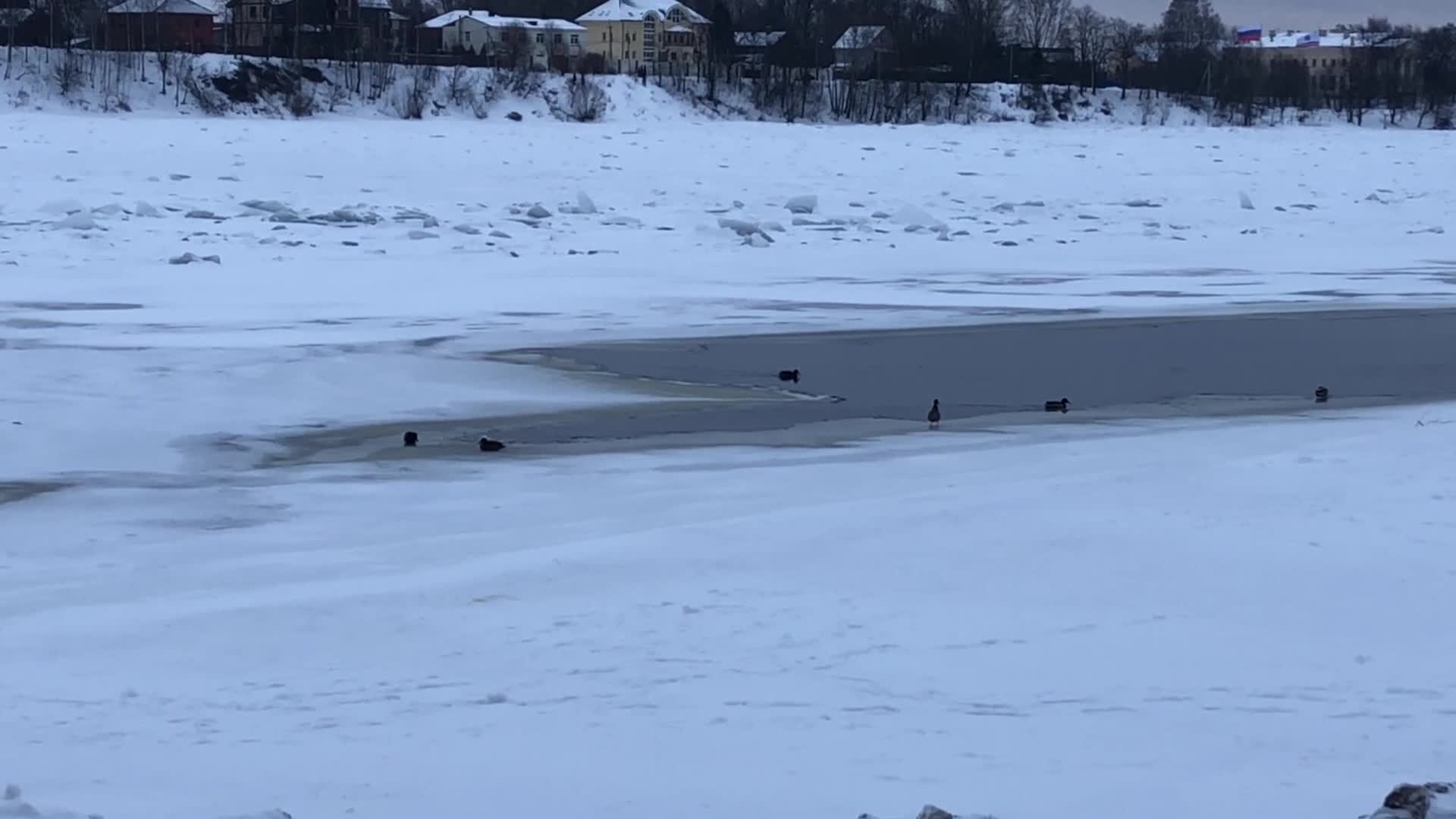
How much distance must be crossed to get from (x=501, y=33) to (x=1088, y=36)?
88.1 ft

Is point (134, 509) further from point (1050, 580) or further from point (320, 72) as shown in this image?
point (320, 72)

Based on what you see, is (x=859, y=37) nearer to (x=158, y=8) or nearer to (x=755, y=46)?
(x=755, y=46)

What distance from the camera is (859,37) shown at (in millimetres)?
74750

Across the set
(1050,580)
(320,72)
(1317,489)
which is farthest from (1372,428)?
(320,72)

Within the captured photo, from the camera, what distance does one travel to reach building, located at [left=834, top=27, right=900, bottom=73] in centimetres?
6100

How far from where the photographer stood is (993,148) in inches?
1206

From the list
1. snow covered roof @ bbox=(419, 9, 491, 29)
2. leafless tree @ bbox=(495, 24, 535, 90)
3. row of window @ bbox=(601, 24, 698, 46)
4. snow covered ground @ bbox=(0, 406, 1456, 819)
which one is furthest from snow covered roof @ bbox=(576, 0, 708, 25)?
snow covered ground @ bbox=(0, 406, 1456, 819)

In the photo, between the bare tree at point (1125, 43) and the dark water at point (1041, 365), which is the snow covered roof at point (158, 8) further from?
the dark water at point (1041, 365)

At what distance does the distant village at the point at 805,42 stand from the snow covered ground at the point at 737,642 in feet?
156

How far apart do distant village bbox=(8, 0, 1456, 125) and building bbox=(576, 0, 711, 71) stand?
0.30 feet

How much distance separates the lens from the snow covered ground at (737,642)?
3314 millimetres

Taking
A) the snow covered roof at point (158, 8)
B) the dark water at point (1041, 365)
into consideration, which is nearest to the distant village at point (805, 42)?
the snow covered roof at point (158, 8)

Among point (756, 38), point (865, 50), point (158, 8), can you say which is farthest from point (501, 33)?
point (158, 8)

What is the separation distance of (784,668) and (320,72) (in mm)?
46599
